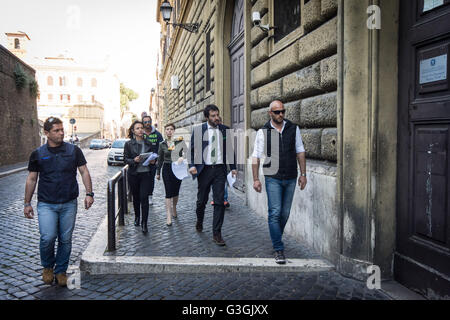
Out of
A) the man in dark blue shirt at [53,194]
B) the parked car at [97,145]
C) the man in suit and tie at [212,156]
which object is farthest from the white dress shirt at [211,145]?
the parked car at [97,145]

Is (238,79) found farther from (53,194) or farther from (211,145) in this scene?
(53,194)

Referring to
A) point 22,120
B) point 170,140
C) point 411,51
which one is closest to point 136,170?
point 170,140

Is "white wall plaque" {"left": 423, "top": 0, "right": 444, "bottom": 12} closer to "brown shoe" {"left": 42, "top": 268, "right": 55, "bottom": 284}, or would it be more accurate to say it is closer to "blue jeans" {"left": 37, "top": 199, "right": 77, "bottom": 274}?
"blue jeans" {"left": 37, "top": 199, "right": 77, "bottom": 274}

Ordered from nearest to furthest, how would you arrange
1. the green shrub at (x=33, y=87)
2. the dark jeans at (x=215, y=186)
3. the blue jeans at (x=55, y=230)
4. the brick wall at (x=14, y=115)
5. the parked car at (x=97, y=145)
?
the blue jeans at (x=55, y=230) → the dark jeans at (x=215, y=186) → the brick wall at (x=14, y=115) → the green shrub at (x=33, y=87) → the parked car at (x=97, y=145)

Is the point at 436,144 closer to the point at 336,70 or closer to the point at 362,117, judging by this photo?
the point at 362,117

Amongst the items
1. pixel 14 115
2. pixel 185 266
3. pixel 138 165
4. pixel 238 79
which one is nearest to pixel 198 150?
pixel 138 165

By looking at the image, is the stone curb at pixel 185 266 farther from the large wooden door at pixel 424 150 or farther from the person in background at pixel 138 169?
the person in background at pixel 138 169

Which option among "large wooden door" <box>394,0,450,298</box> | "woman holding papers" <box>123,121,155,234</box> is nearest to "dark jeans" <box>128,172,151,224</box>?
"woman holding papers" <box>123,121,155,234</box>

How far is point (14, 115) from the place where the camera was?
19.1 m

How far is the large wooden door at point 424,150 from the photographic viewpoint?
10.2 feet

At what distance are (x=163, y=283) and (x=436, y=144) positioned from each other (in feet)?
9.09

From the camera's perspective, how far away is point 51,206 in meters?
3.70

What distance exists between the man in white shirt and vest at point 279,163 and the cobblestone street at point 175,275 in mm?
521
